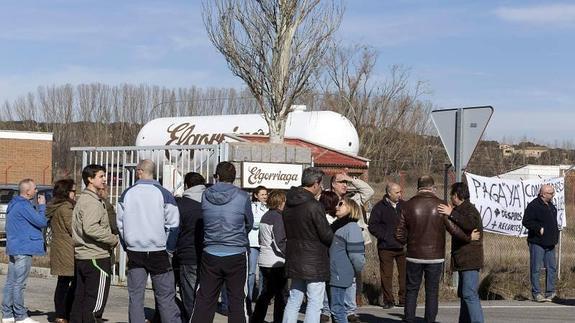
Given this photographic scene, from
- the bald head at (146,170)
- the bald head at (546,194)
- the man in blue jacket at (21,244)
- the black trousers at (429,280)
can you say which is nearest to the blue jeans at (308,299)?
the black trousers at (429,280)

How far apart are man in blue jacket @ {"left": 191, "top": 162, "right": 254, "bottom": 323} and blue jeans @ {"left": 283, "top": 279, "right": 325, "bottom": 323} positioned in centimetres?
49

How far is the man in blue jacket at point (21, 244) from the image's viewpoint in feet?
36.3

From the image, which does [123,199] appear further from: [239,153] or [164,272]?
[239,153]

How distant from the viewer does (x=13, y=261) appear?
440 inches

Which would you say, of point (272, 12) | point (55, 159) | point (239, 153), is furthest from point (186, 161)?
point (55, 159)

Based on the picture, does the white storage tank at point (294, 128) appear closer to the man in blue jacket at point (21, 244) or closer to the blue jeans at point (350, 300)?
the blue jeans at point (350, 300)

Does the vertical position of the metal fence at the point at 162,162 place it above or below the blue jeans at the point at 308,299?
above

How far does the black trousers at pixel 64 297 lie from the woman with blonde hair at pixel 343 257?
3160 mm

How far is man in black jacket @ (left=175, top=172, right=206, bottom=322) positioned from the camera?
33.2 ft

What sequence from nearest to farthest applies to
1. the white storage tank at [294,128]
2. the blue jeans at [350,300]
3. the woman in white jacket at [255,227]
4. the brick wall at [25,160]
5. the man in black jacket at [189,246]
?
the man in black jacket at [189,246]
the blue jeans at [350,300]
the woman in white jacket at [255,227]
the white storage tank at [294,128]
the brick wall at [25,160]

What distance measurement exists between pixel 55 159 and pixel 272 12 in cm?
4019

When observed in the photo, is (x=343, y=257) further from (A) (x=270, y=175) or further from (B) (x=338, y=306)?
(A) (x=270, y=175)

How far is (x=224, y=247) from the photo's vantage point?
31.1ft

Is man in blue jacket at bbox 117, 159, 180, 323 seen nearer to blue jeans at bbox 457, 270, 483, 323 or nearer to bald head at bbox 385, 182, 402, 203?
blue jeans at bbox 457, 270, 483, 323
